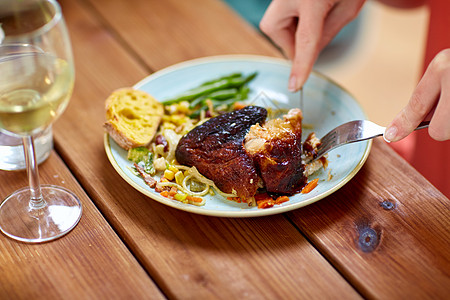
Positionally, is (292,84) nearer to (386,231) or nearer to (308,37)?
(308,37)

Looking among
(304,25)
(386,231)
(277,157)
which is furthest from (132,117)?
(386,231)

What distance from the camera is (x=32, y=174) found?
1.52 m

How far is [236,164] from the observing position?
5.27 ft

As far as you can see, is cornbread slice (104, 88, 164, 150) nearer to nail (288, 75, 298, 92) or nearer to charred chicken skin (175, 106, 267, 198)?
charred chicken skin (175, 106, 267, 198)

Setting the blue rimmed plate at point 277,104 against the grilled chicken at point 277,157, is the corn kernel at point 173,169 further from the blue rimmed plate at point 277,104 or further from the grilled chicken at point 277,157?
the grilled chicken at point 277,157

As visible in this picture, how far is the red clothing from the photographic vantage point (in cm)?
236

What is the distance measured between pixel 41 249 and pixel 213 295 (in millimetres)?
510

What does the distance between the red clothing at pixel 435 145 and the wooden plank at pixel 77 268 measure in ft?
4.79

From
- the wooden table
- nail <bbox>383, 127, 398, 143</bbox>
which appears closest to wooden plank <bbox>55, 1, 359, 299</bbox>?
the wooden table

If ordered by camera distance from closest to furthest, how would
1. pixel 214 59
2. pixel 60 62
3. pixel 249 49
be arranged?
pixel 60 62
pixel 214 59
pixel 249 49

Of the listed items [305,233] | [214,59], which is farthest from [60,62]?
[214,59]

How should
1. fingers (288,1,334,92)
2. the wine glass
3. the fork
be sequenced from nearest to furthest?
the wine glass → the fork → fingers (288,1,334,92)

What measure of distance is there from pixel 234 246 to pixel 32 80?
2.29 ft

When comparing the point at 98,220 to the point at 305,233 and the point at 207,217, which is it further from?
the point at 305,233
